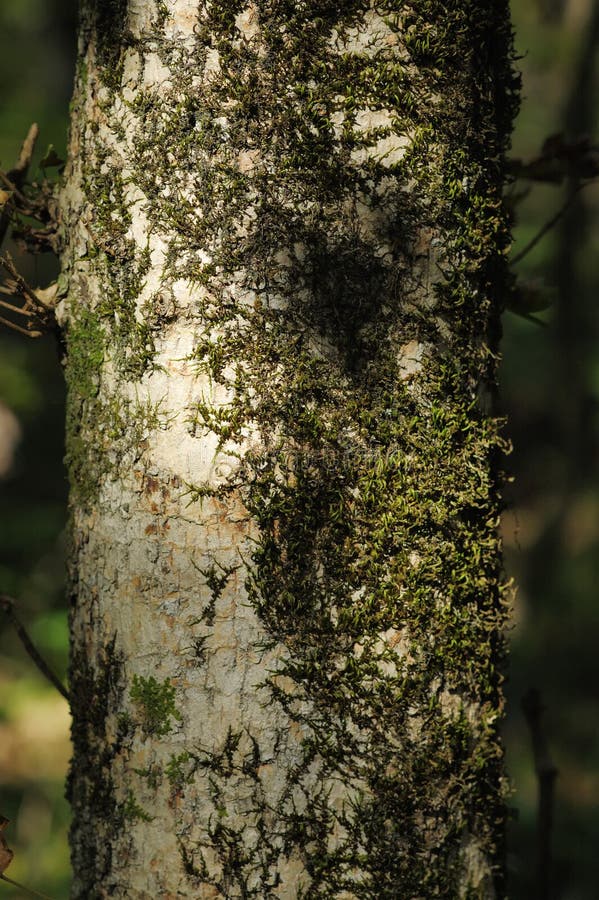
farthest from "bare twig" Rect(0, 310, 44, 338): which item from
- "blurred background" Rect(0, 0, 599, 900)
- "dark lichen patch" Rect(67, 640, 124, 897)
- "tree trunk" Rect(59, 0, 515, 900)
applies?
"blurred background" Rect(0, 0, 599, 900)

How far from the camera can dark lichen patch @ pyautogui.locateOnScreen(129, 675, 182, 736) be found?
1.21 m

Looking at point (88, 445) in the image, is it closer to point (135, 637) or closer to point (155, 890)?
point (135, 637)

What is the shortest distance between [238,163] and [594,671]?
8133mm

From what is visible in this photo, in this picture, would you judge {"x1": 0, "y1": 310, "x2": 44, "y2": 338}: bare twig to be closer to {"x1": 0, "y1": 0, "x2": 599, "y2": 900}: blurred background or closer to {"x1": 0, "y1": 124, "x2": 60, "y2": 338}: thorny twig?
{"x1": 0, "y1": 124, "x2": 60, "y2": 338}: thorny twig

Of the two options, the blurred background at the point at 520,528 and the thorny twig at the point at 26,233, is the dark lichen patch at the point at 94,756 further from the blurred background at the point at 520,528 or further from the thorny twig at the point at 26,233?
the blurred background at the point at 520,528

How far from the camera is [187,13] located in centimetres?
116

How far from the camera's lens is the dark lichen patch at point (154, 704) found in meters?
1.21

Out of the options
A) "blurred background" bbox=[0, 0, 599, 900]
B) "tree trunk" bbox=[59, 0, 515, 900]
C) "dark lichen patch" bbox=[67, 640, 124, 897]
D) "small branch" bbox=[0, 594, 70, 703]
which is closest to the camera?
"tree trunk" bbox=[59, 0, 515, 900]

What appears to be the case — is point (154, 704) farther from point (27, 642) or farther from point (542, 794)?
point (542, 794)

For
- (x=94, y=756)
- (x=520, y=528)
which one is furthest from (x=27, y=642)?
(x=520, y=528)

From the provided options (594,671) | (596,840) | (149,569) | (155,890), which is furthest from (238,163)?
(594,671)

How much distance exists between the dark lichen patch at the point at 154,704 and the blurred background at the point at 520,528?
2.40 feet

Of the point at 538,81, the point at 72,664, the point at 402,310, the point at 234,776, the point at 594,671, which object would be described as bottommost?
the point at 234,776

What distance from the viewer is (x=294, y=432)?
1179mm
